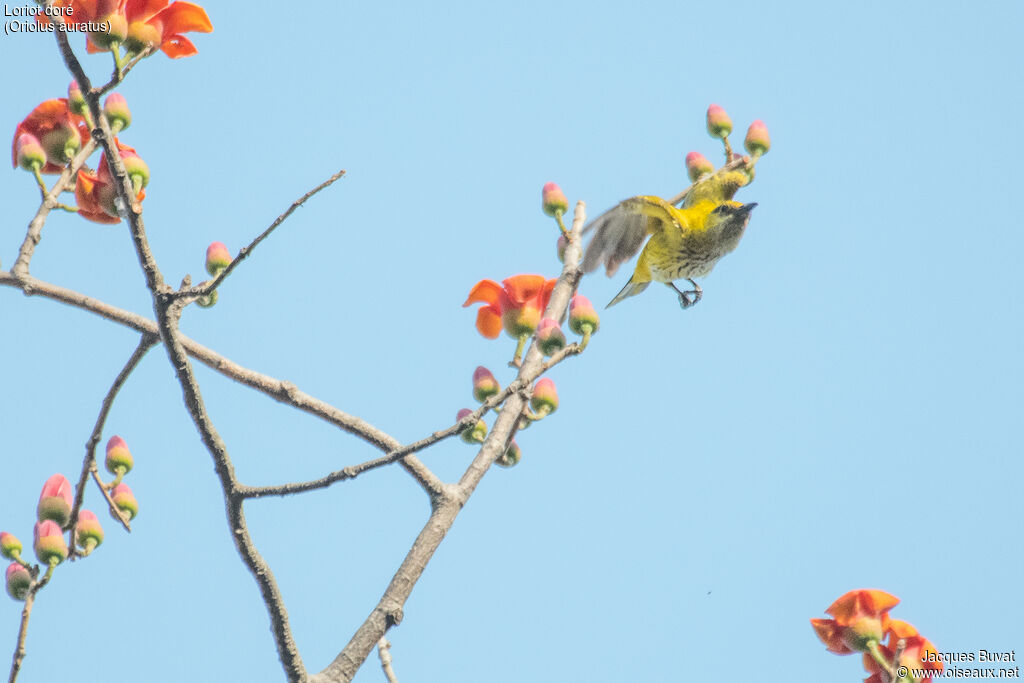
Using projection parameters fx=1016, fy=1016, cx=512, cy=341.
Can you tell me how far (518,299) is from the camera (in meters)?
3.67

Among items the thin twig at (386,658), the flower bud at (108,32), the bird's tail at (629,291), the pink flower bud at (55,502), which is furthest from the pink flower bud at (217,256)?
the bird's tail at (629,291)

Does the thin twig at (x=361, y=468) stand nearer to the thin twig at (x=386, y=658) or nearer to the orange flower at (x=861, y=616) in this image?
the thin twig at (x=386, y=658)

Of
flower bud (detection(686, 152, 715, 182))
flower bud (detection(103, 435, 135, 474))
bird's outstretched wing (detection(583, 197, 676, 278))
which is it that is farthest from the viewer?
bird's outstretched wing (detection(583, 197, 676, 278))

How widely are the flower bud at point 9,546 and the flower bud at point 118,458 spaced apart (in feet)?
1.24

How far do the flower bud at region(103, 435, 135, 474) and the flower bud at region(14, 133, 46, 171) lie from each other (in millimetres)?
966

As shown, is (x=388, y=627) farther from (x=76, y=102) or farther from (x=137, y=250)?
(x=76, y=102)

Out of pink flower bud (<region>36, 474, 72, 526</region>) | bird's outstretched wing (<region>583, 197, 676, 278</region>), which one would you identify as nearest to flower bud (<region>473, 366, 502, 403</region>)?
pink flower bud (<region>36, 474, 72, 526</region>)

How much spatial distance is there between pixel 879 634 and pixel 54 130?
3.11 metres

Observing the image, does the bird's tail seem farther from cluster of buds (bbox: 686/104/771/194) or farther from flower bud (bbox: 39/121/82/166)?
flower bud (bbox: 39/121/82/166)

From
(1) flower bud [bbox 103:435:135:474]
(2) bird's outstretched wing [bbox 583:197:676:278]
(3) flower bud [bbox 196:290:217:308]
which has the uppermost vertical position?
(2) bird's outstretched wing [bbox 583:197:676:278]

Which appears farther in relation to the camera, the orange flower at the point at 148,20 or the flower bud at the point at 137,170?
the flower bud at the point at 137,170

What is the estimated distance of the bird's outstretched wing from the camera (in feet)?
18.5

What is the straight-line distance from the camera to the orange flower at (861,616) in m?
3.14

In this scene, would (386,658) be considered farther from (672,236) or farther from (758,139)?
(672,236)
